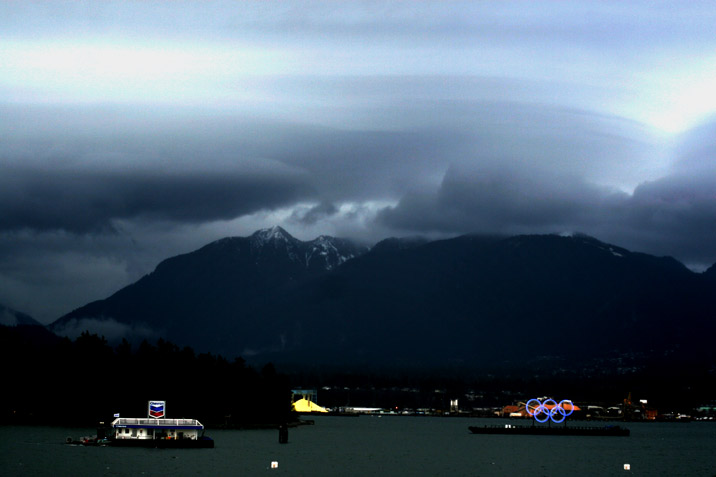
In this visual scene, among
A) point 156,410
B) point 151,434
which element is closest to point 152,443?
point 151,434

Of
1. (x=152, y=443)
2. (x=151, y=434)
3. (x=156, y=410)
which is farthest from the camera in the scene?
(x=156, y=410)

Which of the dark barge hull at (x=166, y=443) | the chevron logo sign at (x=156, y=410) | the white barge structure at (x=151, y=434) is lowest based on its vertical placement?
the dark barge hull at (x=166, y=443)

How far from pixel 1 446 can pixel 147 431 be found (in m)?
24.0

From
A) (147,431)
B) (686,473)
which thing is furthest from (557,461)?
(147,431)

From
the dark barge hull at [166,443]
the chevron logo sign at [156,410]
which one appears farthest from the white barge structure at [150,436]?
the chevron logo sign at [156,410]

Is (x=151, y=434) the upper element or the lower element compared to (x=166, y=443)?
upper

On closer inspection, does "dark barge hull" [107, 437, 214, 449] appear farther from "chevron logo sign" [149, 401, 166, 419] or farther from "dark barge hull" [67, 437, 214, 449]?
"chevron logo sign" [149, 401, 166, 419]

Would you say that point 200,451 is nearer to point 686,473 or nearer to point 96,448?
point 96,448

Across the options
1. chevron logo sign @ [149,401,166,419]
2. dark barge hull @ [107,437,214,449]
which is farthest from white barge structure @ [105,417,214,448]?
chevron logo sign @ [149,401,166,419]

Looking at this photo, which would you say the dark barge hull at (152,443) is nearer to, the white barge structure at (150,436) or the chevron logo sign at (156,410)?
the white barge structure at (150,436)

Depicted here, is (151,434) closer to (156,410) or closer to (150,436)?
(150,436)

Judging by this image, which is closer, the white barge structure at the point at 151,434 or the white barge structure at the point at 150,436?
the white barge structure at the point at 150,436

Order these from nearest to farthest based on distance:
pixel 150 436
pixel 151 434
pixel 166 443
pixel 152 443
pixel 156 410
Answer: pixel 166 443 < pixel 152 443 < pixel 150 436 < pixel 151 434 < pixel 156 410

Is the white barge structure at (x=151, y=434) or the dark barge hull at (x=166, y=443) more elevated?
the white barge structure at (x=151, y=434)
